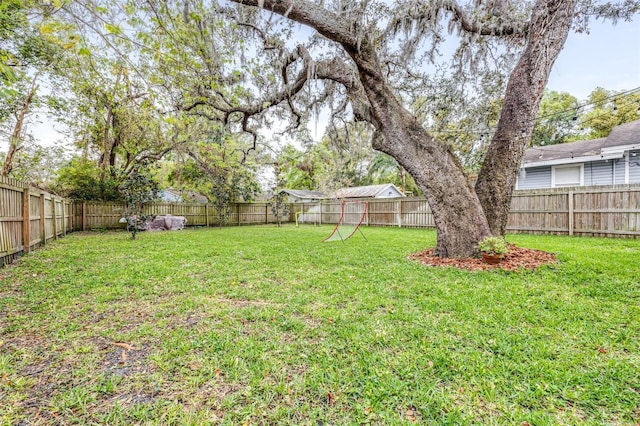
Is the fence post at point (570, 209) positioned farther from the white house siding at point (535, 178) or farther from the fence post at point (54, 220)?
the fence post at point (54, 220)

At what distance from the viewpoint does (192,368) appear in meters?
1.65

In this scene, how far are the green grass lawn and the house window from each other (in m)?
8.20

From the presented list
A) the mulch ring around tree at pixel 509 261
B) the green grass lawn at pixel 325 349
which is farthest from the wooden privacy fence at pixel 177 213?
the mulch ring around tree at pixel 509 261

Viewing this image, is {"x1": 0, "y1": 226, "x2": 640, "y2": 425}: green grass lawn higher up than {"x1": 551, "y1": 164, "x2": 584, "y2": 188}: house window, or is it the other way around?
{"x1": 551, "y1": 164, "x2": 584, "y2": 188}: house window

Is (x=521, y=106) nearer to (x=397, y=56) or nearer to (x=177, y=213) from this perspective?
(x=397, y=56)

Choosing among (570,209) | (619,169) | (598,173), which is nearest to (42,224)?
(570,209)

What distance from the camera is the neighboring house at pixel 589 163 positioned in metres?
8.70

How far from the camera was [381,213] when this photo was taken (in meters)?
12.2

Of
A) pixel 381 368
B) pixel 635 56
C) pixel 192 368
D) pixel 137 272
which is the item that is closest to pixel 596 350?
pixel 381 368

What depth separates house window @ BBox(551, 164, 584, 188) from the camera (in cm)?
981

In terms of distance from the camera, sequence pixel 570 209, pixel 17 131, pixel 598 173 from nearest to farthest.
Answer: pixel 570 209 < pixel 17 131 < pixel 598 173

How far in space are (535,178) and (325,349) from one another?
1245 cm

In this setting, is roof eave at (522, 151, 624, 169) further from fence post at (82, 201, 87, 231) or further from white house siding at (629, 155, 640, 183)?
fence post at (82, 201, 87, 231)

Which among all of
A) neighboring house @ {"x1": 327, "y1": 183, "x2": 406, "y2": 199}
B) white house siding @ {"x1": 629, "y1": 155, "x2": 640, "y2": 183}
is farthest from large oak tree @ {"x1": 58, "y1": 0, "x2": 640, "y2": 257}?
neighboring house @ {"x1": 327, "y1": 183, "x2": 406, "y2": 199}
